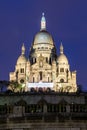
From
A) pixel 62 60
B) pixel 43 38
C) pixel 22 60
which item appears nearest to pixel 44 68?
pixel 62 60

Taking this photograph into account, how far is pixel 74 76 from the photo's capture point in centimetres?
17988

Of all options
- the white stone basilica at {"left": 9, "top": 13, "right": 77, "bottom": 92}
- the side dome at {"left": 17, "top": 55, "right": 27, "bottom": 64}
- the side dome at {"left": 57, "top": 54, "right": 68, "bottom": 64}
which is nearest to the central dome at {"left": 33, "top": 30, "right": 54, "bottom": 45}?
the white stone basilica at {"left": 9, "top": 13, "right": 77, "bottom": 92}

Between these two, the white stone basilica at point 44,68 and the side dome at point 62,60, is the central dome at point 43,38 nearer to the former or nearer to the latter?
the white stone basilica at point 44,68

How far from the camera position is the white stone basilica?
172 metres

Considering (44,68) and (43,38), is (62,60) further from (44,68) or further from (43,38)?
(43,38)

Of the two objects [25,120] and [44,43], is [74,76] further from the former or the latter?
[25,120]

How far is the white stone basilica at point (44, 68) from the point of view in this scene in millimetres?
172250

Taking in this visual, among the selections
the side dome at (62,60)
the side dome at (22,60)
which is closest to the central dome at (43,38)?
the side dome at (22,60)

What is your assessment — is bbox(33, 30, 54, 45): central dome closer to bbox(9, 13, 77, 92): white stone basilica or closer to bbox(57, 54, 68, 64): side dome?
bbox(9, 13, 77, 92): white stone basilica

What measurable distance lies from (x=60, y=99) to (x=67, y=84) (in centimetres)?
12674

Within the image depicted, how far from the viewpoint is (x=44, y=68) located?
179750mm

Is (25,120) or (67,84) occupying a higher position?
(67,84)

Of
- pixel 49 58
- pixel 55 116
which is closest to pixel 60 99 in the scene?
pixel 55 116

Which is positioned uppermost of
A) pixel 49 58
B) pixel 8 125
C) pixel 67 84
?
pixel 49 58
